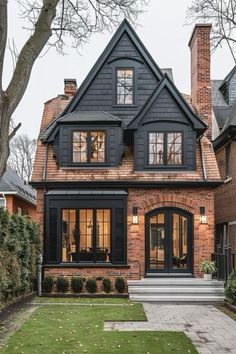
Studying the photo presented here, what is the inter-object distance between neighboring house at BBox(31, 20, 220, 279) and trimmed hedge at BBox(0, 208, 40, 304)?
120 centimetres

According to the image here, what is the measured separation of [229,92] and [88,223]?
9.73 meters

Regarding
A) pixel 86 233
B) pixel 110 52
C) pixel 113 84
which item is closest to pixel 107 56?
pixel 110 52

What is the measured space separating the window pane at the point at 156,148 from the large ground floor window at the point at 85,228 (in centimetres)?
160

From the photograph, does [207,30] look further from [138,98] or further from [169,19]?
[169,19]

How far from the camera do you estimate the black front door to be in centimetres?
1780

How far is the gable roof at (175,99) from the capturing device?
1808cm

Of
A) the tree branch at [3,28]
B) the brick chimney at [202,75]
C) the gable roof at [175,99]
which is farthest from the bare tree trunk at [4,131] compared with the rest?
the brick chimney at [202,75]

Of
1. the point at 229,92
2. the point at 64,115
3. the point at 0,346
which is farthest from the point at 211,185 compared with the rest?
the point at 0,346

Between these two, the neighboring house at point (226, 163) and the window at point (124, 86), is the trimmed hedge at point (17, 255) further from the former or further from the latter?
the neighboring house at point (226, 163)

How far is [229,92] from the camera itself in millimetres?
23594

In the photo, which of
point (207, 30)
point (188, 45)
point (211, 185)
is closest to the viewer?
point (211, 185)

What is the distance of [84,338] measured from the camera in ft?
30.8

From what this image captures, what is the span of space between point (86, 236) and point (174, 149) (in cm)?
417

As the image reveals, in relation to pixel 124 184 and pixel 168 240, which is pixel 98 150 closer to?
pixel 124 184
